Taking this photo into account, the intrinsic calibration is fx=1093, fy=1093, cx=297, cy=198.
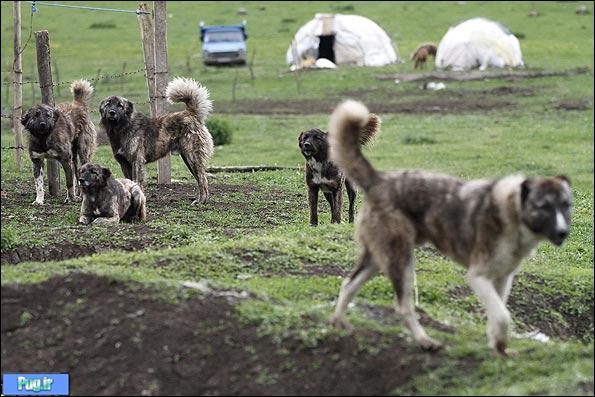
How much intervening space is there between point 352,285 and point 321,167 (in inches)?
217

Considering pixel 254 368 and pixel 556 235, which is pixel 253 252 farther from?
pixel 556 235

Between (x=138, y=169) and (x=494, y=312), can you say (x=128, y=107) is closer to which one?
(x=138, y=169)

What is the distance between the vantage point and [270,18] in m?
57.9

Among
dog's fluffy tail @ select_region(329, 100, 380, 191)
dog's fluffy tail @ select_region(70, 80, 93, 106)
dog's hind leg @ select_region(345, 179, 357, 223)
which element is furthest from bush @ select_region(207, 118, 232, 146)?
dog's fluffy tail @ select_region(329, 100, 380, 191)

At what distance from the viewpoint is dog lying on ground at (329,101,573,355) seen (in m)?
A: 8.02

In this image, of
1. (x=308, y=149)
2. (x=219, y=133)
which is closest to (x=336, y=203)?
(x=308, y=149)

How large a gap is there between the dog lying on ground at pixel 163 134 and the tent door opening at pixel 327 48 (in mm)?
29661

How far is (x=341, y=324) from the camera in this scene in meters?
8.55

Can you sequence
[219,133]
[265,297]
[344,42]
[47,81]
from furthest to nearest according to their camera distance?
[344,42], [219,133], [47,81], [265,297]

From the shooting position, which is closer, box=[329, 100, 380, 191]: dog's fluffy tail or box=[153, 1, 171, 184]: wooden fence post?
box=[329, 100, 380, 191]: dog's fluffy tail

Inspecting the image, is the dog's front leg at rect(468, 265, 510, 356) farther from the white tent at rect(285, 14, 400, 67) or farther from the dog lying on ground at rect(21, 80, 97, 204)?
the white tent at rect(285, 14, 400, 67)

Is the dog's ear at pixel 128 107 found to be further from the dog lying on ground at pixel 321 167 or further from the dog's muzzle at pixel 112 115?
the dog lying on ground at pixel 321 167

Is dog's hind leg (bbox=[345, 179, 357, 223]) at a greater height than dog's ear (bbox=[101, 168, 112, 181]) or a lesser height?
lesser

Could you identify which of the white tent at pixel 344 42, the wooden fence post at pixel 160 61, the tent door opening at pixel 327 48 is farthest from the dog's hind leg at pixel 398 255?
the tent door opening at pixel 327 48
